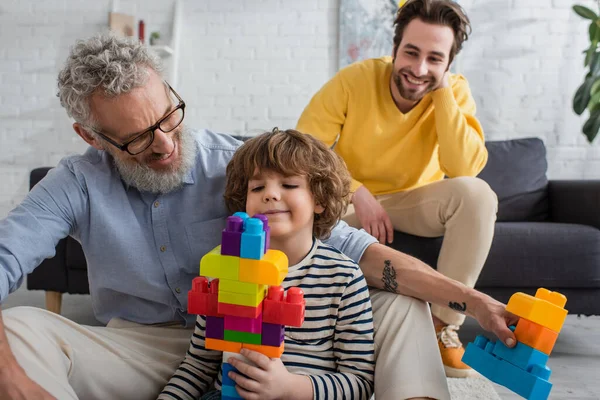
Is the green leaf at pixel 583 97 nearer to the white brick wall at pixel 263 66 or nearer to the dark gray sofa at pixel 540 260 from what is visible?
the white brick wall at pixel 263 66

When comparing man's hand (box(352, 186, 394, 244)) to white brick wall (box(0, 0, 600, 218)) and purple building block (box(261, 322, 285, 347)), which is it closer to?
purple building block (box(261, 322, 285, 347))

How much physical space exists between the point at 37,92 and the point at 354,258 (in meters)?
3.52

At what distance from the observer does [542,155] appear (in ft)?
10.3

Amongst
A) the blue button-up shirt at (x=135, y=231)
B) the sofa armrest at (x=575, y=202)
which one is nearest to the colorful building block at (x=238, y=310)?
the blue button-up shirt at (x=135, y=231)

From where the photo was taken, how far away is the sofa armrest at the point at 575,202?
2.67 meters

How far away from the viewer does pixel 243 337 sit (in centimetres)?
95

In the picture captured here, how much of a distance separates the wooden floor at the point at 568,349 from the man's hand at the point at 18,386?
1494 mm

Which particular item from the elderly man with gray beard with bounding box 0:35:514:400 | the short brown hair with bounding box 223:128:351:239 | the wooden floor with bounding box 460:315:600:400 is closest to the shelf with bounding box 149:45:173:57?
the elderly man with gray beard with bounding box 0:35:514:400

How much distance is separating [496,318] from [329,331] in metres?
0.33

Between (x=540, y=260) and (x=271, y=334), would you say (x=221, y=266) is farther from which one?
(x=540, y=260)

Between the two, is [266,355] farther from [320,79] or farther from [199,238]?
[320,79]

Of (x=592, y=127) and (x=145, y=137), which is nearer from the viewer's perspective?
(x=145, y=137)

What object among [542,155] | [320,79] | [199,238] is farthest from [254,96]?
[199,238]

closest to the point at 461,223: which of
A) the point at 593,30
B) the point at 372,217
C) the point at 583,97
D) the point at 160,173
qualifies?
the point at 372,217
